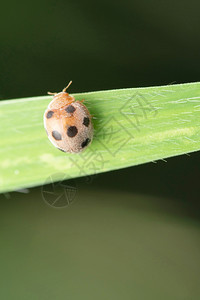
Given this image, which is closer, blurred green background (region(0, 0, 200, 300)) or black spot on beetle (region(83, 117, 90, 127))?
black spot on beetle (region(83, 117, 90, 127))

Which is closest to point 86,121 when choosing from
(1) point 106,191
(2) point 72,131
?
(2) point 72,131

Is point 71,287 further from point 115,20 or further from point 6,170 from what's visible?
point 115,20

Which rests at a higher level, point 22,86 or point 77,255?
point 22,86

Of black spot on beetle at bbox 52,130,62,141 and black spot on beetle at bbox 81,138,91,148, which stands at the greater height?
black spot on beetle at bbox 52,130,62,141

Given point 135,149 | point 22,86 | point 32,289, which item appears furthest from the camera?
point 22,86

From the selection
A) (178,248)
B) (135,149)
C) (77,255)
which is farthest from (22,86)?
(178,248)

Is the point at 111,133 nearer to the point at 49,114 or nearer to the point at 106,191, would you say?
the point at 49,114

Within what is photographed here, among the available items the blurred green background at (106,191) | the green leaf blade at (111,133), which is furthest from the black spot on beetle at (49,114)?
the blurred green background at (106,191)

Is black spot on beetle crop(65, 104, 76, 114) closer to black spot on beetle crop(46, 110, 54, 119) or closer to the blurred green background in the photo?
black spot on beetle crop(46, 110, 54, 119)

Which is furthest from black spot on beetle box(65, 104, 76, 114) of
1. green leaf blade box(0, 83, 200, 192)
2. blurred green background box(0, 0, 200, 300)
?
blurred green background box(0, 0, 200, 300)
